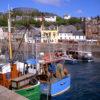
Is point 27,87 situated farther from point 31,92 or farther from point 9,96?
point 9,96

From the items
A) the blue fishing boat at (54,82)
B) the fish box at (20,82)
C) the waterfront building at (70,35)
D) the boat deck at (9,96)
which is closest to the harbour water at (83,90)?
the blue fishing boat at (54,82)

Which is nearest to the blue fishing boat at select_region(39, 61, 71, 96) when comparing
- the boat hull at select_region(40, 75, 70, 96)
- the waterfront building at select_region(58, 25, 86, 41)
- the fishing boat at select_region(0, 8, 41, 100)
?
the boat hull at select_region(40, 75, 70, 96)

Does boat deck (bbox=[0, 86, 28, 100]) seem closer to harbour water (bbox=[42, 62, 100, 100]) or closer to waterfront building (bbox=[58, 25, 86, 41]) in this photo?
harbour water (bbox=[42, 62, 100, 100])

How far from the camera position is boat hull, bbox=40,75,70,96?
30.7 metres

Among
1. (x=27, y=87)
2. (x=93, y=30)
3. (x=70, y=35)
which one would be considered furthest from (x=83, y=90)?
(x=93, y=30)

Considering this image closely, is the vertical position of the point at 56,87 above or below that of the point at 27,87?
below

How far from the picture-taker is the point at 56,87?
32.1m

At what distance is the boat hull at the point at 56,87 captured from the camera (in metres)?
30.7

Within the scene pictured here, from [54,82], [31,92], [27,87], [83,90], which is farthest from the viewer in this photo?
[83,90]

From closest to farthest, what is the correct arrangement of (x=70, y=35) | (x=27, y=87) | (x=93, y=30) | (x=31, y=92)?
(x=27, y=87)
(x=31, y=92)
(x=70, y=35)
(x=93, y=30)

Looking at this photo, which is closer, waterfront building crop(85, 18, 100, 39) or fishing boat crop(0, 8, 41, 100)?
fishing boat crop(0, 8, 41, 100)

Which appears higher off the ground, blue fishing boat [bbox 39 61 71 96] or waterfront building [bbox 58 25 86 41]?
waterfront building [bbox 58 25 86 41]

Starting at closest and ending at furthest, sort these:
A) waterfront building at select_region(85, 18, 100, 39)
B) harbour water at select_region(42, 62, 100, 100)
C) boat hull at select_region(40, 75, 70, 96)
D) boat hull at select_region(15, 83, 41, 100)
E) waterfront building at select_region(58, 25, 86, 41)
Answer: boat hull at select_region(15, 83, 41, 100) < boat hull at select_region(40, 75, 70, 96) < harbour water at select_region(42, 62, 100, 100) < waterfront building at select_region(58, 25, 86, 41) < waterfront building at select_region(85, 18, 100, 39)

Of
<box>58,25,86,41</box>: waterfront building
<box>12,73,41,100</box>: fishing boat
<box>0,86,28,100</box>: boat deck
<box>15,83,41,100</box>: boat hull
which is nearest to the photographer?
<box>0,86,28,100</box>: boat deck
